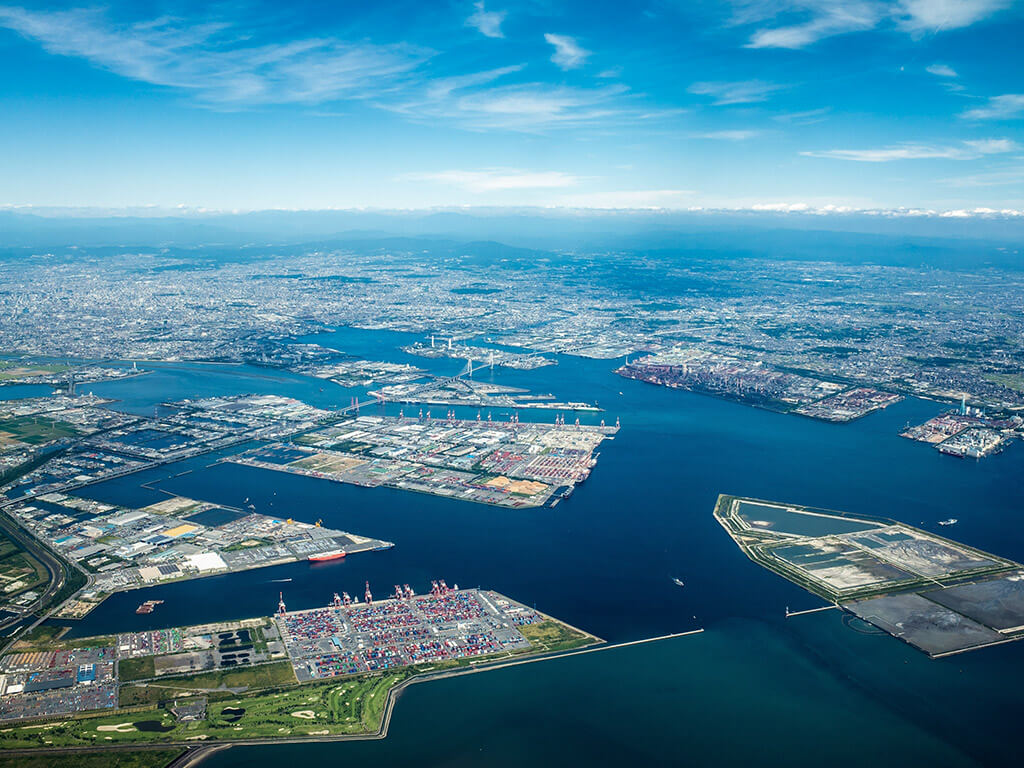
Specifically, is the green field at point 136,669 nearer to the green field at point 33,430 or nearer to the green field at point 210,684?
the green field at point 210,684

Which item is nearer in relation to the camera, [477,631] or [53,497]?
[477,631]

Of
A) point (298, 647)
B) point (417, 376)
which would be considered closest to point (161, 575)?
point (298, 647)

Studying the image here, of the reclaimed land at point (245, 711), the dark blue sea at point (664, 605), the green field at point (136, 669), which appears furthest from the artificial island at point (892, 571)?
the green field at point (136, 669)

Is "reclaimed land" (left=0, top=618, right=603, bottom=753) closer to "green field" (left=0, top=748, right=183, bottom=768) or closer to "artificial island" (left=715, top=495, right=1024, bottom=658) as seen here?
"green field" (left=0, top=748, right=183, bottom=768)

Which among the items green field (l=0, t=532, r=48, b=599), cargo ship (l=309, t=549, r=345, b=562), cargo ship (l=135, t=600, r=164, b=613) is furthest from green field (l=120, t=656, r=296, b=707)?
green field (l=0, t=532, r=48, b=599)

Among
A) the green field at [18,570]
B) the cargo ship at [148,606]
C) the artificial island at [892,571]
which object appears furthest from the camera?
the green field at [18,570]

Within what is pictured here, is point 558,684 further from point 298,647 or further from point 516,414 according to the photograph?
point 516,414
